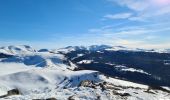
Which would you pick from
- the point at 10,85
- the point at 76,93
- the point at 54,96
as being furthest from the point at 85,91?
the point at 10,85

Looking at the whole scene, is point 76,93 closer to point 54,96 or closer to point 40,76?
point 54,96

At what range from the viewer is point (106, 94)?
3994 cm

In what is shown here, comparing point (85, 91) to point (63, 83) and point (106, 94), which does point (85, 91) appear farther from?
point (63, 83)

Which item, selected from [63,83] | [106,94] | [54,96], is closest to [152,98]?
[106,94]

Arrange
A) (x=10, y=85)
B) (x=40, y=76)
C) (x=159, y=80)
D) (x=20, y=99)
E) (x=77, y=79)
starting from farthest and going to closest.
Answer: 1. (x=159, y=80)
2. (x=40, y=76)
3. (x=77, y=79)
4. (x=10, y=85)
5. (x=20, y=99)

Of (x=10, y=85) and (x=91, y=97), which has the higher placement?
(x=91, y=97)

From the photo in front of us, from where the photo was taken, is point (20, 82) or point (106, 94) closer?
point (106, 94)

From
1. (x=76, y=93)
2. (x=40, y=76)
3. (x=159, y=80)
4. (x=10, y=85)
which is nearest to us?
(x=76, y=93)

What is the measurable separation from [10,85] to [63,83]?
23266 mm

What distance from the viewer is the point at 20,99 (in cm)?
3547

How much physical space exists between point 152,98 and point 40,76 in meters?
104

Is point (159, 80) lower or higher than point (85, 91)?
lower

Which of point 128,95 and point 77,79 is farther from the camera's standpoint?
point 77,79

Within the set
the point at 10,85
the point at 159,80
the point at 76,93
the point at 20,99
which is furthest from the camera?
the point at 159,80
